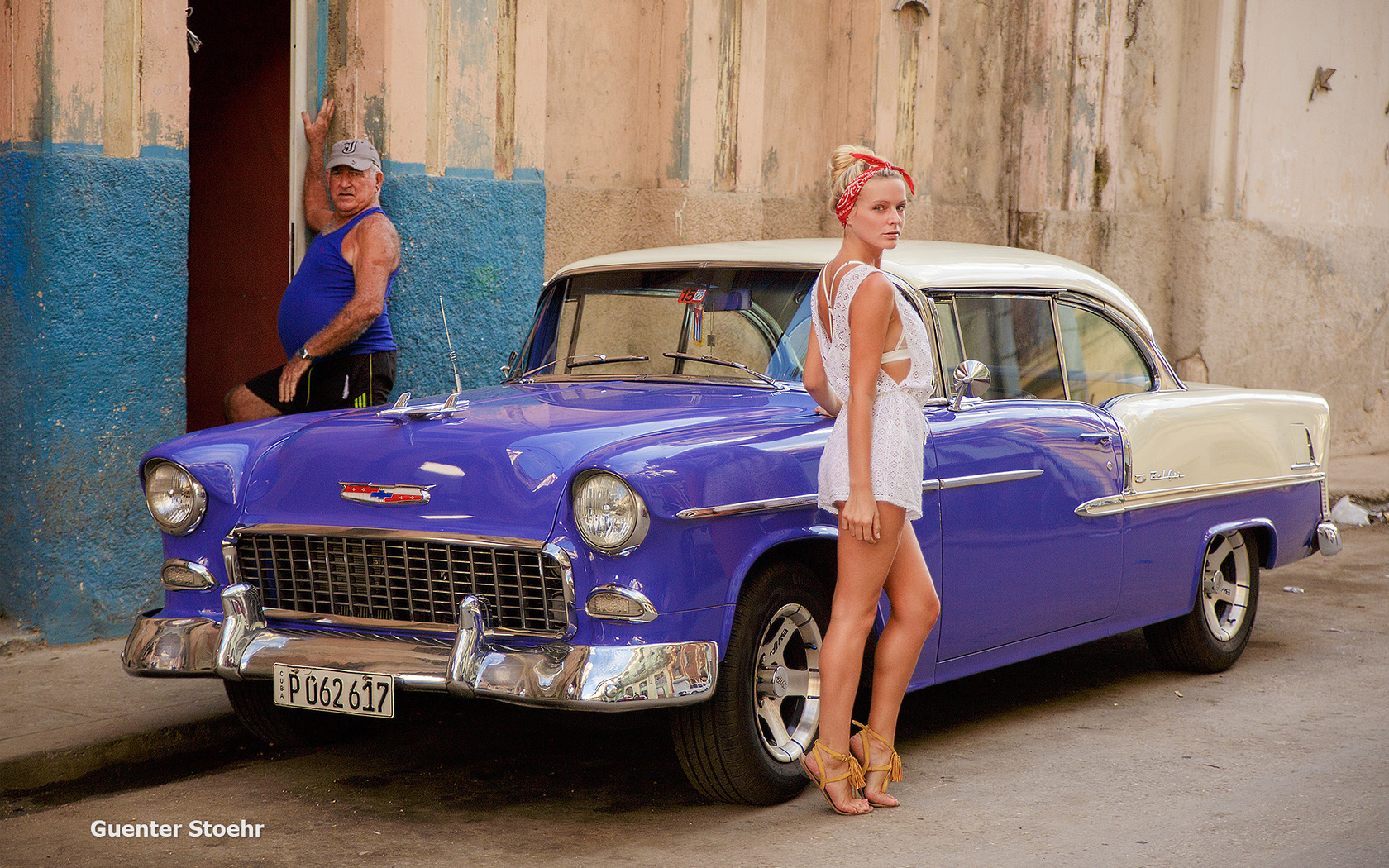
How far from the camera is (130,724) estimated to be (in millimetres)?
4738

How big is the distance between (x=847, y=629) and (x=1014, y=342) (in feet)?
5.09

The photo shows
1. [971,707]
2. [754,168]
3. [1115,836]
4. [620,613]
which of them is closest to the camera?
[620,613]

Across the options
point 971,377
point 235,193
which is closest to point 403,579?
point 971,377

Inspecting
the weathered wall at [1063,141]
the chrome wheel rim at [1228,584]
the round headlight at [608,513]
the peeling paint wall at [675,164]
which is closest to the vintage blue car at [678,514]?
the round headlight at [608,513]

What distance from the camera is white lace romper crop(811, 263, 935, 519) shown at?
378 centimetres

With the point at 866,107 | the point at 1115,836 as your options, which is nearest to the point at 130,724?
the point at 1115,836

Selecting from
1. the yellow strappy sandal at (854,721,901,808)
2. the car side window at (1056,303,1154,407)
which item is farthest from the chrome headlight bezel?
the car side window at (1056,303,1154,407)

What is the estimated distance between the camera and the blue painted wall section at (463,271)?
696cm

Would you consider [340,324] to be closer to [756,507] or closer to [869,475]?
[756,507]

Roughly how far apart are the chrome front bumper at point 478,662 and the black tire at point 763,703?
16cm

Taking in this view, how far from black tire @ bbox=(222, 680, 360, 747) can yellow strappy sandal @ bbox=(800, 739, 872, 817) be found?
149 centimetres

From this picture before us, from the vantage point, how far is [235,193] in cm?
775

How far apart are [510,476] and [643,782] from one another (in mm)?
1172

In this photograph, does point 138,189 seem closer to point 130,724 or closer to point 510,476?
point 130,724
